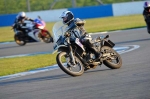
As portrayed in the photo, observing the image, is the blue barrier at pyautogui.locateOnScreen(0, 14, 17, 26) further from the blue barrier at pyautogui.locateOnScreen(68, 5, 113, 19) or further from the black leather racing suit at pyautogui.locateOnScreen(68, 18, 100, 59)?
the black leather racing suit at pyautogui.locateOnScreen(68, 18, 100, 59)

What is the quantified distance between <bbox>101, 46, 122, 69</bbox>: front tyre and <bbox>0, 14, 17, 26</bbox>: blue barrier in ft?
102

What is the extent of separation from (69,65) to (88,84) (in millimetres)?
1456

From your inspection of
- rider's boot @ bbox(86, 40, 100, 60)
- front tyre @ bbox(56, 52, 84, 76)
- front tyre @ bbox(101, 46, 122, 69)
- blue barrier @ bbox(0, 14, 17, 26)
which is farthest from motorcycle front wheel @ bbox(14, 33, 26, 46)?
blue barrier @ bbox(0, 14, 17, 26)

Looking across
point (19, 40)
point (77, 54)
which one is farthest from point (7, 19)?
point (77, 54)

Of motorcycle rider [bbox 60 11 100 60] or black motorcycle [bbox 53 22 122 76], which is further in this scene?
motorcycle rider [bbox 60 11 100 60]

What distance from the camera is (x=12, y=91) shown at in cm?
970

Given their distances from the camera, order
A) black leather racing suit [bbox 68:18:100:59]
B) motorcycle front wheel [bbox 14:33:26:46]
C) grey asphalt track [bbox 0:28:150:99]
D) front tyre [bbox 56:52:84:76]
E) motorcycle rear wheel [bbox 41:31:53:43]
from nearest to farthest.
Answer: grey asphalt track [bbox 0:28:150:99], front tyre [bbox 56:52:84:76], black leather racing suit [bbox 68:18:100:59], motorcycle rear wheel [bbox 41:31:53:43], motorcycle front wheel [bbox 14:33:26:46]

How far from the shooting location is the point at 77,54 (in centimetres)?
1116

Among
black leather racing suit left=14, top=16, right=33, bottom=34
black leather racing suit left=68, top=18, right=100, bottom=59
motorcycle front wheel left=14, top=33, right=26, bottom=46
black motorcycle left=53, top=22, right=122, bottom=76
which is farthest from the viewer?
black leather racing suit left=14, top=16, right=33, bottom=34

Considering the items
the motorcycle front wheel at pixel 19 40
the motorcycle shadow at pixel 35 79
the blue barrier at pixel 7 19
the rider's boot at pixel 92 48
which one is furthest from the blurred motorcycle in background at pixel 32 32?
the blue barrier at pixel 7 19

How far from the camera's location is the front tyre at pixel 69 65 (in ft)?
Answer: 35.3

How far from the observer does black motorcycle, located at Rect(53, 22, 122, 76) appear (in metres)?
10.9

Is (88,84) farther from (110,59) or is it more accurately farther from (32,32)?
(32,32)

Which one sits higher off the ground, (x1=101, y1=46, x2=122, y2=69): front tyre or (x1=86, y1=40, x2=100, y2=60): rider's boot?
(x1=86, y1=40, x2=100, y2=60): rider's boot
